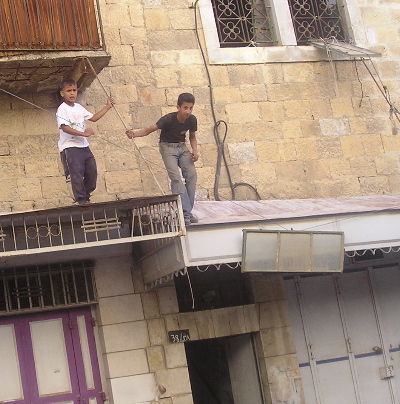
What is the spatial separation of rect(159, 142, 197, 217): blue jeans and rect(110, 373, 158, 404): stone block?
2.16 meters

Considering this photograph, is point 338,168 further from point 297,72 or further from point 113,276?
point 113,276

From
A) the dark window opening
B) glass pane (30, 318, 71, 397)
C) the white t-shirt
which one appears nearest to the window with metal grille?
glass pane (30, 318, 71, 397)

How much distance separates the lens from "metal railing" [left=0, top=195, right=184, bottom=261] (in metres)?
8.85

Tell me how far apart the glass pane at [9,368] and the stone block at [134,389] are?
108cm

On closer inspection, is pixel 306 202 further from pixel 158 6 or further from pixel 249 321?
pixel 158 6

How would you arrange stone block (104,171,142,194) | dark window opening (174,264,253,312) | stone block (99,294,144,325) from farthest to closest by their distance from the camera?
dark window opening (174,264,253,312), stone block (104,171,142,194), stone block (99,294,144,325)

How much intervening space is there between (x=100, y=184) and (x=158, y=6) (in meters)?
2.62

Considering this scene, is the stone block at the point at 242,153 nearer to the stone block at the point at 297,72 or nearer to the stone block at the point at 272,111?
the stone block at the point at 272,111

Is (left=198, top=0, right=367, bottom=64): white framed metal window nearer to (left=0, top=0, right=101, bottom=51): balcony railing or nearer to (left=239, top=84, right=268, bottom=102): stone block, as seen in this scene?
Result: (left=239, top=84, right=268, bottom=102): stone block

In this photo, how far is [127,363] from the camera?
10.2 metres

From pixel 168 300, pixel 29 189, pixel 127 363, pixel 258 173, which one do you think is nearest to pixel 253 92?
pixel 258 173

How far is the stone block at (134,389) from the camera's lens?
1012 centimetres

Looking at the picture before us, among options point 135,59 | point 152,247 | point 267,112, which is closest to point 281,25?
point 267,112

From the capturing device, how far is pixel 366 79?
485 inches
